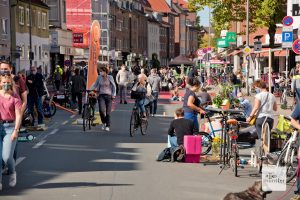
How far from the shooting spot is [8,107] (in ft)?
34.0

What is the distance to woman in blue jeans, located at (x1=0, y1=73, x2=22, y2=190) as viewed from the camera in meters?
10.3

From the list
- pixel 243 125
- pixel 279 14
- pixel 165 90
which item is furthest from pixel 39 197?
pixel 165 90

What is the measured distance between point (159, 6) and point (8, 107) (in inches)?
5602

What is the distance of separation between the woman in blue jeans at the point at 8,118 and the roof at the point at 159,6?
13925 centimetres

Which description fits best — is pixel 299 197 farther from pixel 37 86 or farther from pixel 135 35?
pixel 135 35

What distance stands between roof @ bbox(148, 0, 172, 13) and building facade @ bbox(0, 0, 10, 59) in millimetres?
90018

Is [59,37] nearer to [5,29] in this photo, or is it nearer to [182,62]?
[5,29]

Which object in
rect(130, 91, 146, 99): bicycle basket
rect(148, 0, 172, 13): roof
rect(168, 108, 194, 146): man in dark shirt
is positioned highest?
rect(148, 0, 172, 13): roof

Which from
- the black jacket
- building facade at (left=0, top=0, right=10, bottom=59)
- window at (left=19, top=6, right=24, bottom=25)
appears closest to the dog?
the black jacket

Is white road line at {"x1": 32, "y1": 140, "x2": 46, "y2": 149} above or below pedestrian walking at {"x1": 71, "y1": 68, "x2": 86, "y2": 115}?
below

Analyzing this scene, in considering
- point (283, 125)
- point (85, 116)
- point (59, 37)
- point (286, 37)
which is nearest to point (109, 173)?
point (283, 125)

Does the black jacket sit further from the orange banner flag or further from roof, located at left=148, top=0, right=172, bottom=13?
roof, located at left=148, top=0, right=172, bottom=13

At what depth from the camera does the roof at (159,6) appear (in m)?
149

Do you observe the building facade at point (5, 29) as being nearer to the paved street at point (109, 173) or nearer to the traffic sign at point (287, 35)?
the traffic sign at point (287, 35)
